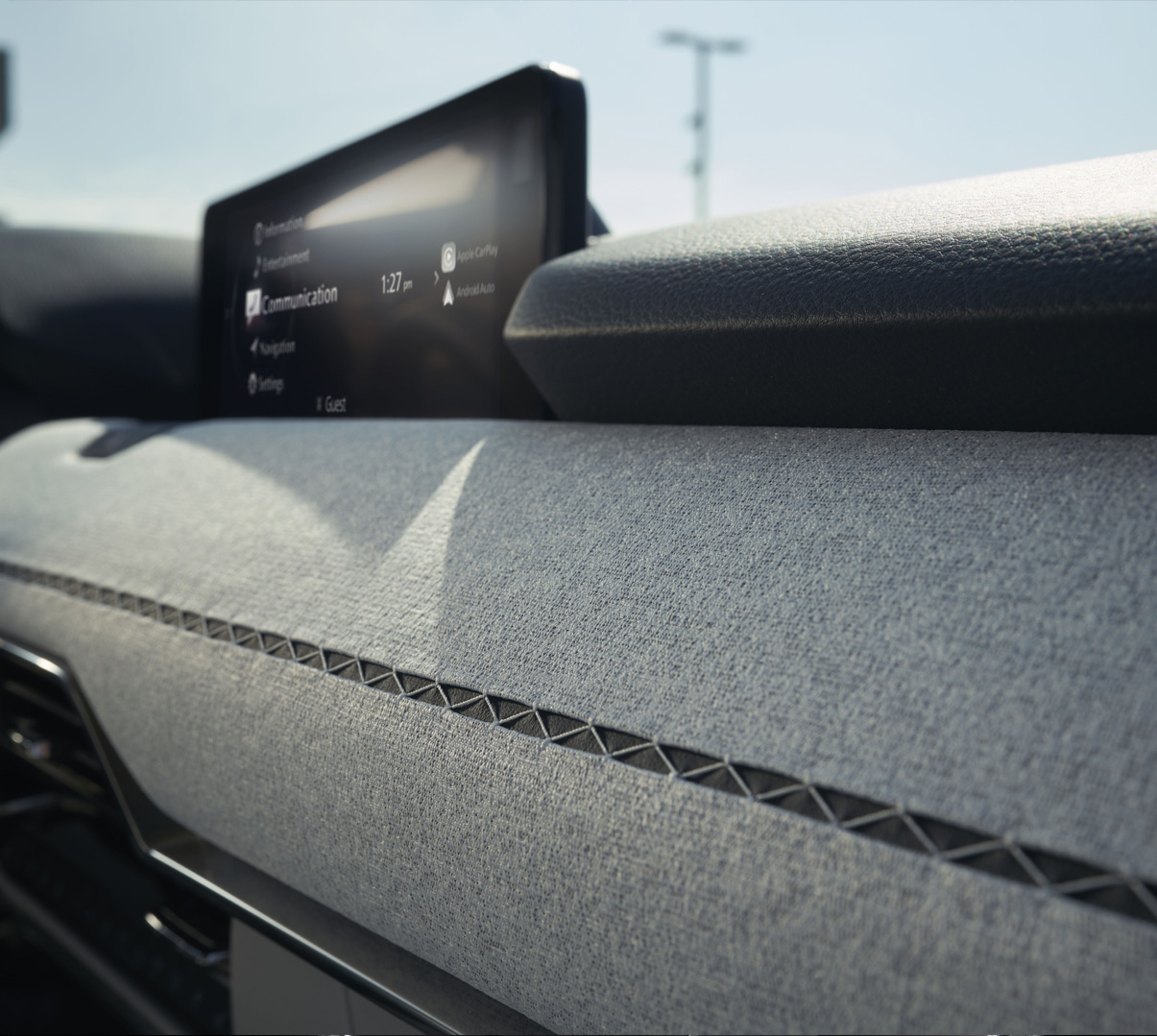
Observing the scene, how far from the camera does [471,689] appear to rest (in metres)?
0.22

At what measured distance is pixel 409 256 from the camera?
0.44 meters

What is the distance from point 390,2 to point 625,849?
0.66m

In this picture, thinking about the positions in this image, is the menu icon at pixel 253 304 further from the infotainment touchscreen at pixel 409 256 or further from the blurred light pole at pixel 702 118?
the blurred light pole at pixel 702 118

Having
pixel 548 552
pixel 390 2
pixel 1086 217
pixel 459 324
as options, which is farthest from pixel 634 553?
pixel 390 2

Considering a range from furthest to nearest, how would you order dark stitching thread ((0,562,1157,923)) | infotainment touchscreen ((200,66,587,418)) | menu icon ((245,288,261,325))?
menu icon ((245,288,261,325)) < infotainment touchscreen ((200,66,587,418)) < dark stitching thread ((0,562,1157,923))

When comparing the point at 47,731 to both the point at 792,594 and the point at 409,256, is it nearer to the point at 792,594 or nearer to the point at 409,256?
the point at 409,256

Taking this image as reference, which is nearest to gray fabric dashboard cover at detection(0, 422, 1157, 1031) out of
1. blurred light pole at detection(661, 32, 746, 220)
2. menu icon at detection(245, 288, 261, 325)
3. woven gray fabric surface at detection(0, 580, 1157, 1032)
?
woven gray fabric surface at detection(0, 580, 1157, 1032)

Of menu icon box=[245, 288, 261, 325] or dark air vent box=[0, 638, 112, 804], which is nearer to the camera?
dark air vent box=[0, 638, 112, 804]

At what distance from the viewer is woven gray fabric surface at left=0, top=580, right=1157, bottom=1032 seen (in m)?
0.13

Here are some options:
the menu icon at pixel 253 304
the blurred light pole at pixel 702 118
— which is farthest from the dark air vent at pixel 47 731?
the blurred light pole at pixel 702 118

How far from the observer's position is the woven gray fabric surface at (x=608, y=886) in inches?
5.1

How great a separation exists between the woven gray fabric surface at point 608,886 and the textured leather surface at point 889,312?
0.12 meters

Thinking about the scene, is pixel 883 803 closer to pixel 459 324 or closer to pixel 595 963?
pixel 595 963

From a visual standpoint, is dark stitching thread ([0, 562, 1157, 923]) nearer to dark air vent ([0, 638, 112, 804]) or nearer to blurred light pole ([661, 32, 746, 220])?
dark air vent ([0, 638, 112, 804])
